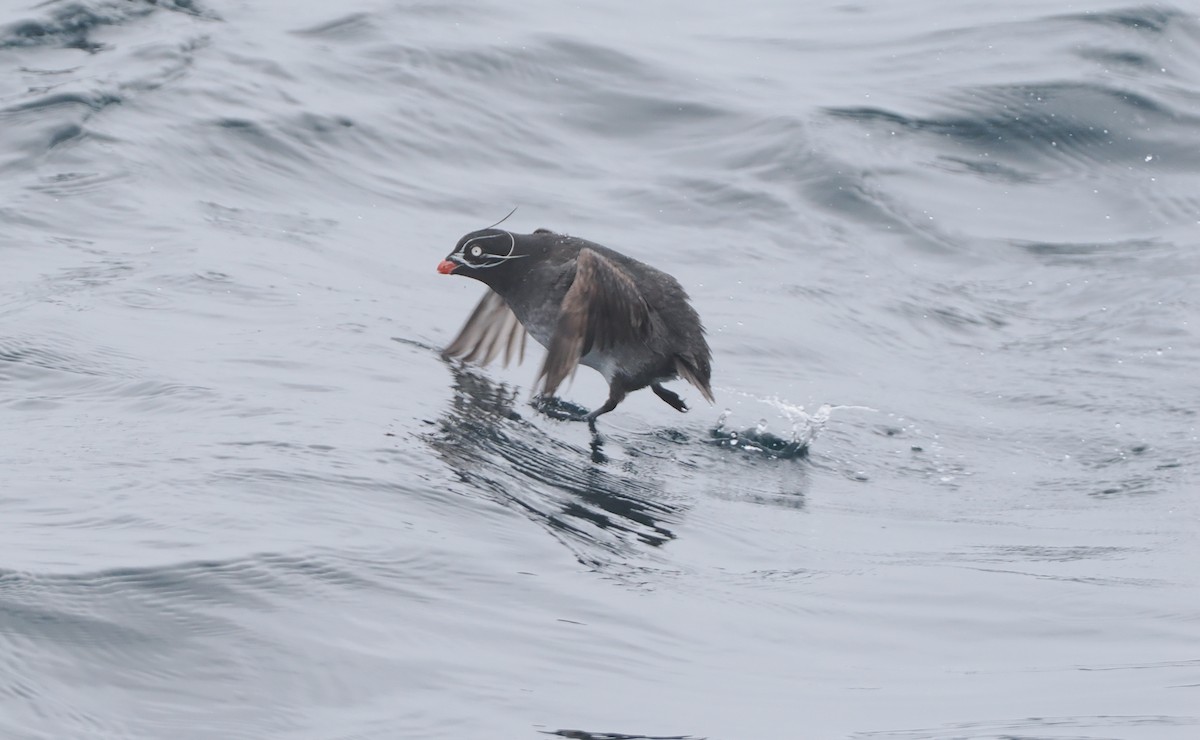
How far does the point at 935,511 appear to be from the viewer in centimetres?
761

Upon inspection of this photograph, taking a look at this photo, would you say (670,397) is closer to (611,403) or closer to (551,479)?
(611,403)

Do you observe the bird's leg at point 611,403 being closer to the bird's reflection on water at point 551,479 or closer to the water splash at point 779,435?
the bird's reflection on water at point 551,479

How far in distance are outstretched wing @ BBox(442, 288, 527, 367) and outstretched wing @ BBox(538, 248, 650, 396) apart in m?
1.19

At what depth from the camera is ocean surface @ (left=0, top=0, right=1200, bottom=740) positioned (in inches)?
188

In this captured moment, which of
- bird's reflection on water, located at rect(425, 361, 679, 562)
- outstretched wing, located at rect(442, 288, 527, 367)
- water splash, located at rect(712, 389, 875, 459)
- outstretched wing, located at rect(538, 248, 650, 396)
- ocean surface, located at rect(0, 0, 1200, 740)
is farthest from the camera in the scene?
outstretched wing, located at rect(442, 288, 527, 367)

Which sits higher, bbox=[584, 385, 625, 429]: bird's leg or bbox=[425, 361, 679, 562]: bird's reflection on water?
bbox=[584, 385, 625, 429]: bird's leg

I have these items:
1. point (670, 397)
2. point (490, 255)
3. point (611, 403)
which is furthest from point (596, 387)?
point (490, 255)

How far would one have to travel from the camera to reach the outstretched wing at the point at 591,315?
25.9ft

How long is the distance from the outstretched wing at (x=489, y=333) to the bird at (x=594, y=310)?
31 cm

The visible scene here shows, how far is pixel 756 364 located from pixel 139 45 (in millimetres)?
7769

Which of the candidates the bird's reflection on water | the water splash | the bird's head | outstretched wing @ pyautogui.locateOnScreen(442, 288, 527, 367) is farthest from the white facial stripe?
the water splash

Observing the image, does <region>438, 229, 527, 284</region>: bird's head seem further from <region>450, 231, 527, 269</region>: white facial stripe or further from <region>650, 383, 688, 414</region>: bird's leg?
<region>650, 383, 688, 414</region>: bird's leg

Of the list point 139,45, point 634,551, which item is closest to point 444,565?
point 634,551

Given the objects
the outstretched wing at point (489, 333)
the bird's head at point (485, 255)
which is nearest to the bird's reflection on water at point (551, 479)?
the bird's head at point (485, 255)
